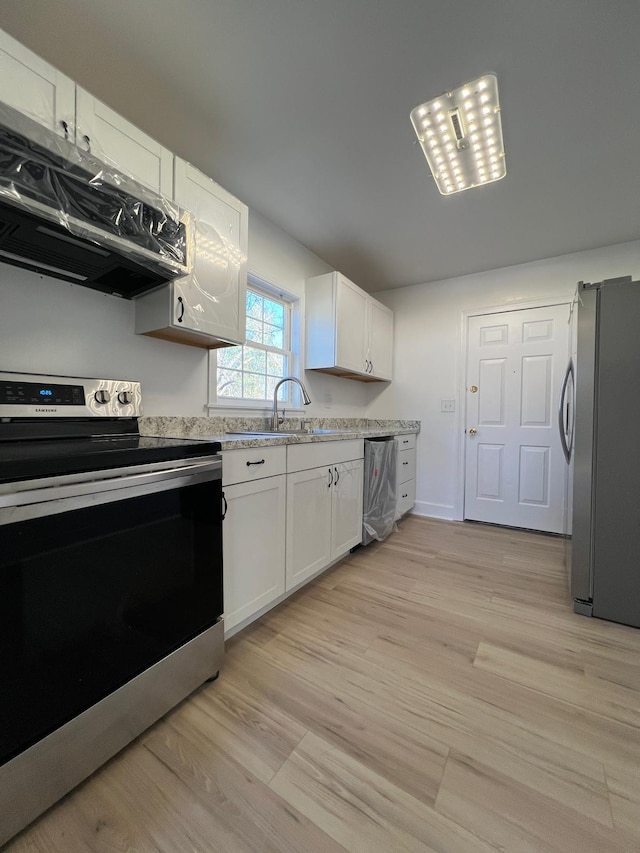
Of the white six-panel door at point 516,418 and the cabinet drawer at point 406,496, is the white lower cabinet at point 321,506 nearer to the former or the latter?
the cabinet drawer at point 406,496

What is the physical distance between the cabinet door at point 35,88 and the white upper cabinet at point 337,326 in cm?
191

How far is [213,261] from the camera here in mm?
1704

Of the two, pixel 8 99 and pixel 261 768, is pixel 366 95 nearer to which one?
pixel 8 99

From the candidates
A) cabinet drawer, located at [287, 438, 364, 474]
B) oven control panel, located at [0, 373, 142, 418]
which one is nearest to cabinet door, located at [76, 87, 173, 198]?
oven control panel, located at [0, 373, 142, 418]

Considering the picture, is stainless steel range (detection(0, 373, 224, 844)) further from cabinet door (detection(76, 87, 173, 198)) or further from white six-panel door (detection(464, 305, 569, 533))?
white six-panel door (detection(464, 305, 569, 533))

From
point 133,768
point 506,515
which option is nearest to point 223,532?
point 133,768

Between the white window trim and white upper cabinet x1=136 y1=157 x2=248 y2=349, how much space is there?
28 centimetres

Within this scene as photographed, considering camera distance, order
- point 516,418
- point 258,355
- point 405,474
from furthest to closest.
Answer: point 405,474, point 516,418, point 258,355

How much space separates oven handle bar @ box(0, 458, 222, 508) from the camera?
2.48ft

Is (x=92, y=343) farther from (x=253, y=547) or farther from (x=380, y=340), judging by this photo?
(x=380, y=340)

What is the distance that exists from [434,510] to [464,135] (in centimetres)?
303

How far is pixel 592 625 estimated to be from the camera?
67.1 inches

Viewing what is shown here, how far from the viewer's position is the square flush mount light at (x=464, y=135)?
1.50 metres

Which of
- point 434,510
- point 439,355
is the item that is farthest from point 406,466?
point 439,355
